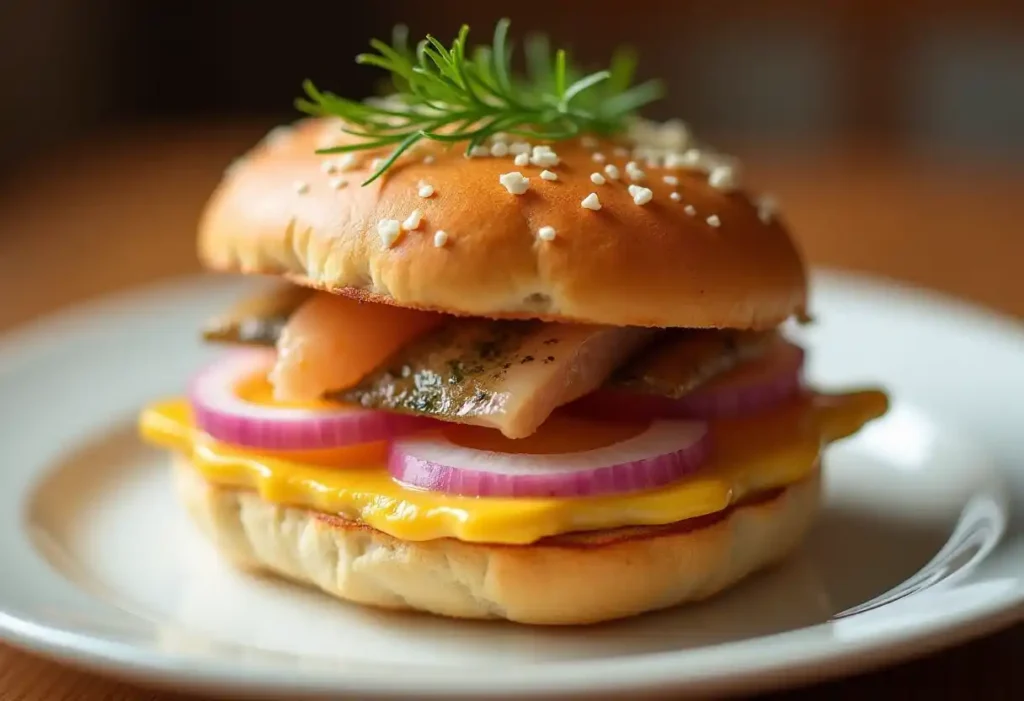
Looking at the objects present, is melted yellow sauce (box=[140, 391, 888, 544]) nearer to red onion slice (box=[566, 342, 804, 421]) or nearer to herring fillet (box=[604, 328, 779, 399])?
red onion slice (box=[566, 342, 804, 421])

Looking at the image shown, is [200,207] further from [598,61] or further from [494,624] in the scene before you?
[494,624]

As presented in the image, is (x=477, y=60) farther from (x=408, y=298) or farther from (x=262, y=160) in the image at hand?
(x=408, y=298)

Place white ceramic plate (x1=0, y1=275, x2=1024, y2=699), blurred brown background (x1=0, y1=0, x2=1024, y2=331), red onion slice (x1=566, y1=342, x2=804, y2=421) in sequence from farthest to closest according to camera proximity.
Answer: blurred brown background (x1=0, y1=0, x2=1024, y2=331)
red onion slice (x1=566, y1=342, x2=804, y2=421)
white ceramic plate (x1=0, y1=275, x2=1024, y2=699)

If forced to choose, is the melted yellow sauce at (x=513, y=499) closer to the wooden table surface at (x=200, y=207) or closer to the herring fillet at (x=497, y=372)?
the herring fillet at (x=497, y=372)

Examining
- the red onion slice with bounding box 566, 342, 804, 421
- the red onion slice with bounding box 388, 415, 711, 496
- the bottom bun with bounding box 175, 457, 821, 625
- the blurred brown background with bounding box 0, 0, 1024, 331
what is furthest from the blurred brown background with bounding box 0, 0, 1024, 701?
the red onion slice with bounding box 388, 415, 711, 496

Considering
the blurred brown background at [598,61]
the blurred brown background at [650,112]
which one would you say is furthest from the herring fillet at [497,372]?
the blurred brown background at [598,61]

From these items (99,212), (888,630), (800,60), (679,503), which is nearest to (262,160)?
(679,503)

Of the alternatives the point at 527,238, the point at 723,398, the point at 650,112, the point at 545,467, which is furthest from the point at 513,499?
the point at 650,112
